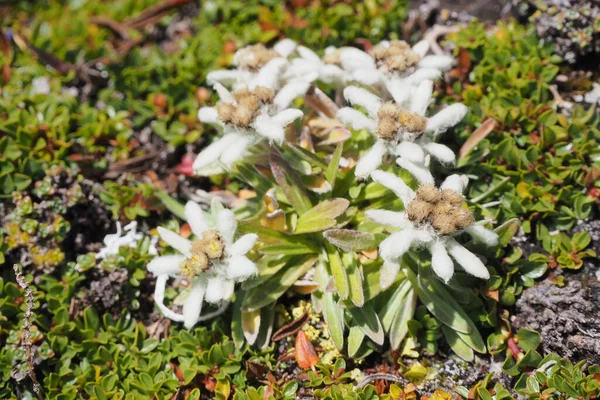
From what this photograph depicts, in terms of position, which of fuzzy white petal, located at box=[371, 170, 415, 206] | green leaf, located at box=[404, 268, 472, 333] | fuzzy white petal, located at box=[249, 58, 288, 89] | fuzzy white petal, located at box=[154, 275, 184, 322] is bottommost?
fuzzy white petal, located at box=[154, 275, 184, 322]

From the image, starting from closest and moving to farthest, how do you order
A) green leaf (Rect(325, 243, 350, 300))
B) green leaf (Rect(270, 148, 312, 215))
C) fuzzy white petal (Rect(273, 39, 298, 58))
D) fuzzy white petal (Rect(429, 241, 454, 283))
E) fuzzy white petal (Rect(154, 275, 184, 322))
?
fuzzy white petal (Rect(429, 241, 454, 283)), green leaf (Rect(325, 243, 350, 300)), green leaf (Rect(270, 148, 312, 215)), fuzzy white petal (Rect(154, 275, 184, 322)), fuzzy white petal (Rect(273, 39, 298, 58))

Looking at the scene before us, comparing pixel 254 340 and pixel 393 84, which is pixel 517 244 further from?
pixel 254 340

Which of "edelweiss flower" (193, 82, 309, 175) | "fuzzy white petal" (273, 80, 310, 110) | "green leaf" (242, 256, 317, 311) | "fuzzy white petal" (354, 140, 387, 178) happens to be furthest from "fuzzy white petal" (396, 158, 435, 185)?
"green leaf" (242, 256, 317, 311)

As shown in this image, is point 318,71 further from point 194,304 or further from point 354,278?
point 194,304

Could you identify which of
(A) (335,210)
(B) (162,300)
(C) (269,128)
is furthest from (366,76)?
(B) (162,300)

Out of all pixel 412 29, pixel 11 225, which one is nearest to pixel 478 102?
pixel 412 29

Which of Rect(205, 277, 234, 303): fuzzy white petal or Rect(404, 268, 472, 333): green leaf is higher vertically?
Rect(205, 277, 234, 303): fuzzy white petal

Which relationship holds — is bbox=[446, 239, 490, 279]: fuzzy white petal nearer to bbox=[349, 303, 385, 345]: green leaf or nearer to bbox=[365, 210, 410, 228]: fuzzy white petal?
bbox=[365, 210, 410, 228]: fuzzy white petal
